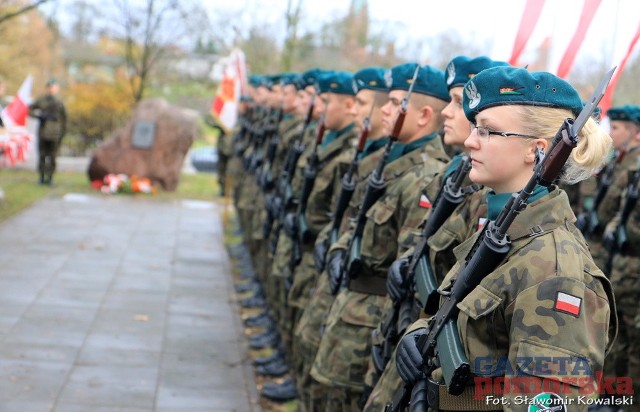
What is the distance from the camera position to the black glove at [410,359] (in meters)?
2.58

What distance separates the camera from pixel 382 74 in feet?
16.3

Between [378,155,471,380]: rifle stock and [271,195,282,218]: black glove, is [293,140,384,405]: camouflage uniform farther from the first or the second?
[271,195,282,218]: black glove

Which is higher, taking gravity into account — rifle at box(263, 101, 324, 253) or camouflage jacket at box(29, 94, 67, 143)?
rifle at box(263, 101, 324, 253)

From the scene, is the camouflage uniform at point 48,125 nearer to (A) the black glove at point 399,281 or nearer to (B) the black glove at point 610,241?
(B) the black glove at point 610,241

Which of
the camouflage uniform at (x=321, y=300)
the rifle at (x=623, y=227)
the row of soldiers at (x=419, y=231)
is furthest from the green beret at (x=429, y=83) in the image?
the rifle at (x=623, y=227)

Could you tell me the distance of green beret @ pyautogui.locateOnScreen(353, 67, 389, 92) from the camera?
16.3ft

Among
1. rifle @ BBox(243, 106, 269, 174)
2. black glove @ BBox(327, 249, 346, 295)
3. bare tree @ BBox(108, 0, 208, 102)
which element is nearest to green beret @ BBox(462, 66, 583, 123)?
black glove @ BBox(327, 249, 346, 295)

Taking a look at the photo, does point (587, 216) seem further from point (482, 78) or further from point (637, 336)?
point (482, 78)

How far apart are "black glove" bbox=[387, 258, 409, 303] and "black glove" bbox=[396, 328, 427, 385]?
2.23ft

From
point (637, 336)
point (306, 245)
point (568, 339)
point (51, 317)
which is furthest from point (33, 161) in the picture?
point (568, 339)

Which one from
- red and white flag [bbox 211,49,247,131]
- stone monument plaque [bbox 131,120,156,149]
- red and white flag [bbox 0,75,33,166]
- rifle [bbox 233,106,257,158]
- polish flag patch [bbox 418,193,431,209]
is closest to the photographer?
polish flag patch [bbox 418,193,431,209]

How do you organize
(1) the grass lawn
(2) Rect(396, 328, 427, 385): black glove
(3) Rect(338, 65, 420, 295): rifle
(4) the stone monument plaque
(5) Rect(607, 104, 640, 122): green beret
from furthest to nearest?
1. (4) the stone monument plaque
2. (1) the grass lawn
3. (5) Rect(607, 104, 640, 122): green beret
4. (3) Rect(338, 65, 420, 295): rifle
5. (2) Rect(396, 328, 427, 385): black glove

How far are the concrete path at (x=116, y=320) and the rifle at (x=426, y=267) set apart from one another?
238 cm

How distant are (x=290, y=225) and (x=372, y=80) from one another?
4.85 ft
